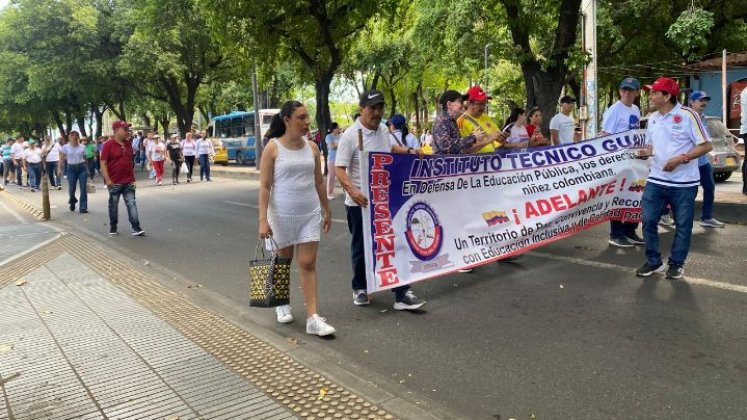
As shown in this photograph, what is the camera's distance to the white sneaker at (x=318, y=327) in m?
4.54

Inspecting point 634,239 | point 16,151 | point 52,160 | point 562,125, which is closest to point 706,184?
point 634,239

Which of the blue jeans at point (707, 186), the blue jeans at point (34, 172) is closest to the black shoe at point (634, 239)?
the blue jeans at point (707, 186)

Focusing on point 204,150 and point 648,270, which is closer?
point 648,270

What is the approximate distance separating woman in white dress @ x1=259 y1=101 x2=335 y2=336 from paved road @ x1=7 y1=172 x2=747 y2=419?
1.66 ft

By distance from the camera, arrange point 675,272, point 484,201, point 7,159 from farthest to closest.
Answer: point 7,159 → point 484,201 → point 675,272

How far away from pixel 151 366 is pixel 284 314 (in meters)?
1.23

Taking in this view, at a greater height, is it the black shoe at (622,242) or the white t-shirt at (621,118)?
the white t-shirt at (621,118)

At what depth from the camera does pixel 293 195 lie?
4492 millimetres

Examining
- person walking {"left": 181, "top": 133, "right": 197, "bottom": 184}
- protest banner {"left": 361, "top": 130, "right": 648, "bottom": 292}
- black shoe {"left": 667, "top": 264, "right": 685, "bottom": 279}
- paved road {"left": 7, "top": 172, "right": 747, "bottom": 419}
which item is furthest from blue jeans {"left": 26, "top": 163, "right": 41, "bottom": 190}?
black shoe {"left": 667, "top": 264, "right": 685, "bottom": 279}

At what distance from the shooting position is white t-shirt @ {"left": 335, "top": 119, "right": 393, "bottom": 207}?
502cm

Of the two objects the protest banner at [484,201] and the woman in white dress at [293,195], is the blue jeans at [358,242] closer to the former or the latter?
the protest banner at [484,201]

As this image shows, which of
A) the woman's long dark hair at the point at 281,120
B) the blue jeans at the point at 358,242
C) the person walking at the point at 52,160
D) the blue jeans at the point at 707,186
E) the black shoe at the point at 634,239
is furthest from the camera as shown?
the person walking at the point at 52,160

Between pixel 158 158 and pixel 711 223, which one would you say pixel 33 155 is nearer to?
pixel 158 158

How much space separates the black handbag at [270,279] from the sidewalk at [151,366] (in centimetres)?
28
